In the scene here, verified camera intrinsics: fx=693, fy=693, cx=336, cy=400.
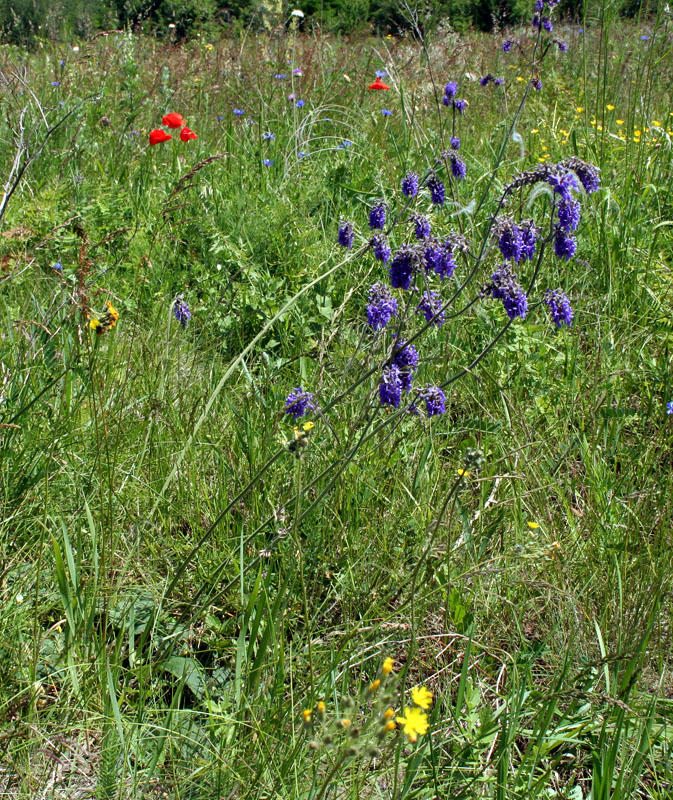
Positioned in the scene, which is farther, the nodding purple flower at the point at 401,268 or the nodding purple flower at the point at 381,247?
the nodding purple flower at the point at 381,247

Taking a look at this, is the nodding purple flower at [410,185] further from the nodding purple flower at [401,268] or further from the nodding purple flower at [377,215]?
the nodding purple flower at [401,268]

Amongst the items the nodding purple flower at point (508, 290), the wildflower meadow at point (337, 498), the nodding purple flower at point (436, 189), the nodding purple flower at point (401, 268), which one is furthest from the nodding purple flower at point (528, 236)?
the nodding purple flower at point (436, 189)

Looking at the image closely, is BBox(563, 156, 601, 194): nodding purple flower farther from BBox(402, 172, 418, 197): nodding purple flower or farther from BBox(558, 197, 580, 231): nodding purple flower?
BBox(402, 172, 418, 197): nodding purple flower

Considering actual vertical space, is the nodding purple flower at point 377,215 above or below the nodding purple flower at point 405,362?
above

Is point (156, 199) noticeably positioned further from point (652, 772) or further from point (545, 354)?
point (652, 772)

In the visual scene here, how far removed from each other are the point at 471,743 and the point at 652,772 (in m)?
0.36

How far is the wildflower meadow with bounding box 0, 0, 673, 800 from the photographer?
124 cm

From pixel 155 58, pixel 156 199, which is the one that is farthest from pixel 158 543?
pixel 155 58

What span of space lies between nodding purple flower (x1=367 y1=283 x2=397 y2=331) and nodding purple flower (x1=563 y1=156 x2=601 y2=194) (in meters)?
0.43

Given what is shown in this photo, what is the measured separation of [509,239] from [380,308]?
302 millimetres

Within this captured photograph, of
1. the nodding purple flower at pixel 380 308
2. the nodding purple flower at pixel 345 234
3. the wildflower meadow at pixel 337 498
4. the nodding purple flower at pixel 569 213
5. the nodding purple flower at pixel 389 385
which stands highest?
the nodding purple flower at pixel 569 213

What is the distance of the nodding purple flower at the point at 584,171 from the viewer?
4.37 feet

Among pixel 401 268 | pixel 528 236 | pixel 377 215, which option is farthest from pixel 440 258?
pixel 377 215

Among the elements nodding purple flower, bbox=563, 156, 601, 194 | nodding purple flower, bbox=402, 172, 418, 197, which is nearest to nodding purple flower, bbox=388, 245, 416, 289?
nodding purple flower, bbox=563, 156, 601, 194
